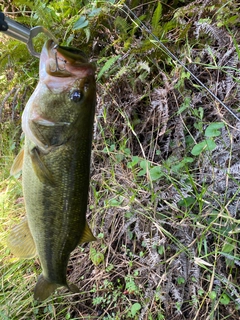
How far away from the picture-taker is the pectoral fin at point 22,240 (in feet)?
→ 6.47

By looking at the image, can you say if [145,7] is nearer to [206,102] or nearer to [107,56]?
[107,56]

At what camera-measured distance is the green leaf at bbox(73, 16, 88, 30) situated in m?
Answer: 2.76

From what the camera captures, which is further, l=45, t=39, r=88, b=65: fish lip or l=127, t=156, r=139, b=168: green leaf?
l=127, t=156, r=139, b=168: green leaf

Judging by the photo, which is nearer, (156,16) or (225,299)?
(225,299)

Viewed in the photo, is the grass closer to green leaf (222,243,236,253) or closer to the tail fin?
green leaf (222,243,236,253)

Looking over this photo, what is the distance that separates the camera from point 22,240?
6.49 feet

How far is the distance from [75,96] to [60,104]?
0.08m

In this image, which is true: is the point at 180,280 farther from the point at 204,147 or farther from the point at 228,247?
the point at 204,147

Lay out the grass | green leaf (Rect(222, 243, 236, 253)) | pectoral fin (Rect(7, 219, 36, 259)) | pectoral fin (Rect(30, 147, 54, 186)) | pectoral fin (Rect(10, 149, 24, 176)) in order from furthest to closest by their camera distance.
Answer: the grass < green leaf (Rect(222, 243, 236, 253)) < pectoral fin (Rect(7, 219, 36, 259)) < pectoral fin (Rect(10, 149, 24, 176)) < pectoral fin (Rect(30, 147, 54, 186))

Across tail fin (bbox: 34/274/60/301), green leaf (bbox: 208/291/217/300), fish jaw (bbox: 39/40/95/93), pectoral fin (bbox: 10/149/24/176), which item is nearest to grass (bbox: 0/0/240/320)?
green leaf (bbox: 208/291/217/300)

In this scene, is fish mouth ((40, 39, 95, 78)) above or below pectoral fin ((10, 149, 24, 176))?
above

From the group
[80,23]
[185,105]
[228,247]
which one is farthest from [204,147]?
[80,23]

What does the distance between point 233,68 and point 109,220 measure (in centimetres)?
158

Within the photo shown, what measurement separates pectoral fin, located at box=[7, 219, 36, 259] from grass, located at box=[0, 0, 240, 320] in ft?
2.87
